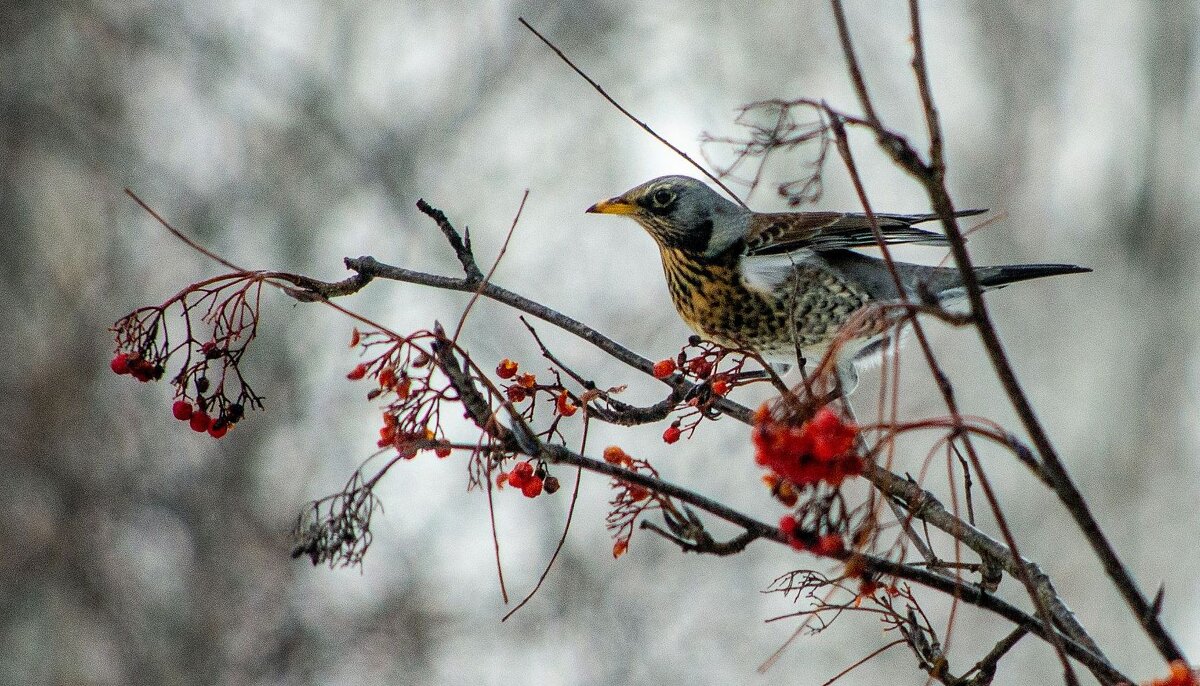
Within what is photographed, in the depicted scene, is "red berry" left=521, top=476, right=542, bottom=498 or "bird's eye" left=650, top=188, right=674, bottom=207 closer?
"red berry" left=521, top=476, right=542, bottom=498

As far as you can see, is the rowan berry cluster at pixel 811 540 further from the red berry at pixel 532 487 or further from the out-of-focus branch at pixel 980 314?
the red berry at pixel 532 487

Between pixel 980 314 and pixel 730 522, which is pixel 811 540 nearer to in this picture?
pixel 730 522

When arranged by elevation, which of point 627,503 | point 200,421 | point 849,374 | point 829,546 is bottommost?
point 829,546

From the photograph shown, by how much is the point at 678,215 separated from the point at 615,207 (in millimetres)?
213

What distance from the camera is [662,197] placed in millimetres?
3320

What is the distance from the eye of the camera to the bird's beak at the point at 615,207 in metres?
3.10

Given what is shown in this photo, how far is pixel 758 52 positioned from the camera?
9.29 m

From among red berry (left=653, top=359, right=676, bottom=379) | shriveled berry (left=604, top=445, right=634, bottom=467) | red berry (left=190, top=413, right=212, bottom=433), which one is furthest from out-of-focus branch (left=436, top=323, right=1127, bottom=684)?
red berry (left=653, top=359, right=676, bottom=379)

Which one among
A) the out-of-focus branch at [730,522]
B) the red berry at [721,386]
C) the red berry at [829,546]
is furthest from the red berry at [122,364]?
the red berry at [829,546]

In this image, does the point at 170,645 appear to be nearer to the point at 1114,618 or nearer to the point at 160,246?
the point at 160,246

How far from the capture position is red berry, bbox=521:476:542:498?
1660mm

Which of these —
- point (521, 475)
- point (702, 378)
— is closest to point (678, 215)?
point (702, 378)

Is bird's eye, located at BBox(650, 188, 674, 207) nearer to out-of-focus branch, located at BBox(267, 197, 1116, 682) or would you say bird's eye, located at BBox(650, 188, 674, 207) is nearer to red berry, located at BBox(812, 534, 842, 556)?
out-of-focus branch, located at BBox(267, 197, 1116, 682)

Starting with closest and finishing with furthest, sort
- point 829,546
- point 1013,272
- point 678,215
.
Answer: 1. point 829,546
2. point 1013,272
3. point 678,215
